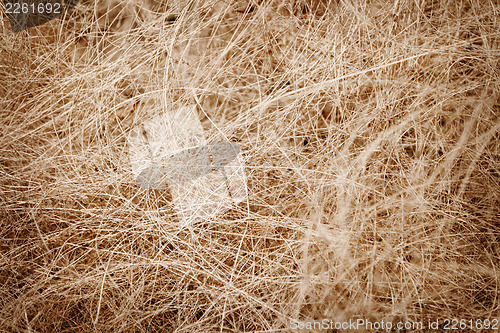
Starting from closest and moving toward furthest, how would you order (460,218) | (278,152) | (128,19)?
(460,218)
(278,152)
(128,19)

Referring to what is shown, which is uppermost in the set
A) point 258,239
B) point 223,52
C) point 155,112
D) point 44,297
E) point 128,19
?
point 128,19

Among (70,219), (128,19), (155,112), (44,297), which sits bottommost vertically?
(44,297)

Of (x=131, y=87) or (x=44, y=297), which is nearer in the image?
(x=44, y=297)

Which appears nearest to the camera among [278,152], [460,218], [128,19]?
[460,218]

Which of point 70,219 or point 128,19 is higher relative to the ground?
point 128,19

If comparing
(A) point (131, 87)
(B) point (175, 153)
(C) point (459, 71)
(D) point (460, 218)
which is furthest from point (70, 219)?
(C) point (459, 71)

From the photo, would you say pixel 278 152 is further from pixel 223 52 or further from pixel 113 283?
pixel 113 283

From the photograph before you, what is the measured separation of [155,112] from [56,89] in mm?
670

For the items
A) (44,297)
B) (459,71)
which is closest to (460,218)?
(459,71)

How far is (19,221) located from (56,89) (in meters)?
0.88

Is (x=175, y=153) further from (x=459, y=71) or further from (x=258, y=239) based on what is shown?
(x=459, y=71)

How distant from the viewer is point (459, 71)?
77.6 inches

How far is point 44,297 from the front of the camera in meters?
1.94

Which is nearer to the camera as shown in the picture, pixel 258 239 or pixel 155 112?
pixel 258 239
